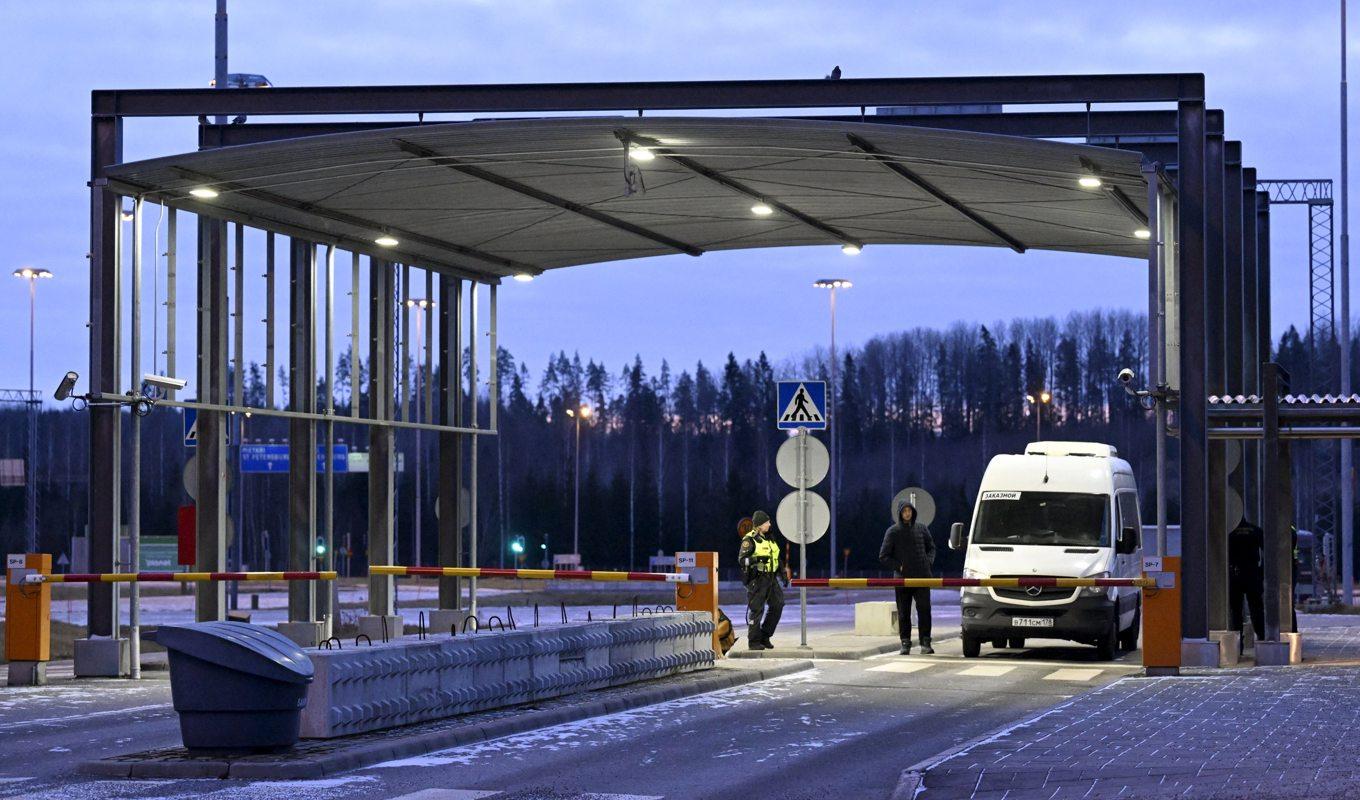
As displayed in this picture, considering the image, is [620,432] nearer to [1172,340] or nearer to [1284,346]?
[1284,346]

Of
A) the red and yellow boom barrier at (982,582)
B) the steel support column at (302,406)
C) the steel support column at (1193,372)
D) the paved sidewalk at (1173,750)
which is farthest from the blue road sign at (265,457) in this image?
the paved sidewalk at (1173,750)

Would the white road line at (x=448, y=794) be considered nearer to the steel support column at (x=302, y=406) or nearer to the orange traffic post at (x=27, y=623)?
the orange traffic post at (x=27, y=623)

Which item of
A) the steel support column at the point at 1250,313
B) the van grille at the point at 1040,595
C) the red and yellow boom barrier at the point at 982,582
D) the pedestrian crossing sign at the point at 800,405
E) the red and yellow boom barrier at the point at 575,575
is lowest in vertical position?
the van grille at the point at 1040,595

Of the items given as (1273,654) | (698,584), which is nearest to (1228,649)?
(1273,654)

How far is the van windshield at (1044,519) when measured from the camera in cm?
2289

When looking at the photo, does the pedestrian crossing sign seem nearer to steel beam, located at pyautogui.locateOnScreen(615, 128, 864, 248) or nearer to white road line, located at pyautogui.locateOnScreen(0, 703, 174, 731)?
steel beam, located at pyautogui.locateOnScreen(615, 128, 864, 248)

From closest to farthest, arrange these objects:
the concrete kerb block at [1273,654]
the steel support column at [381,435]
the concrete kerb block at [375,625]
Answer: the concrete kerb block at [1273,654], the concrete kerb block at [375,625], the steel support column at [381,435]

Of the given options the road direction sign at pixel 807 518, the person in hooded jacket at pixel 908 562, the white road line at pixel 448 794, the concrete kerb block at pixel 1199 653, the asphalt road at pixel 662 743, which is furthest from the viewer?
the person in hooded jacket at pixel 908 562

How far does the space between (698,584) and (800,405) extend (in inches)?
185

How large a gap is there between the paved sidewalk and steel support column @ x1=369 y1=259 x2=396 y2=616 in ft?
43.0

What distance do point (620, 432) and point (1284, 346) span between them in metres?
49.5

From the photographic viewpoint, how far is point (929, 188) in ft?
73.6

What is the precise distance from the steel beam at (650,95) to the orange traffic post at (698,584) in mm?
4825

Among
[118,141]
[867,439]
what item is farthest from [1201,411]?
[867,439]
